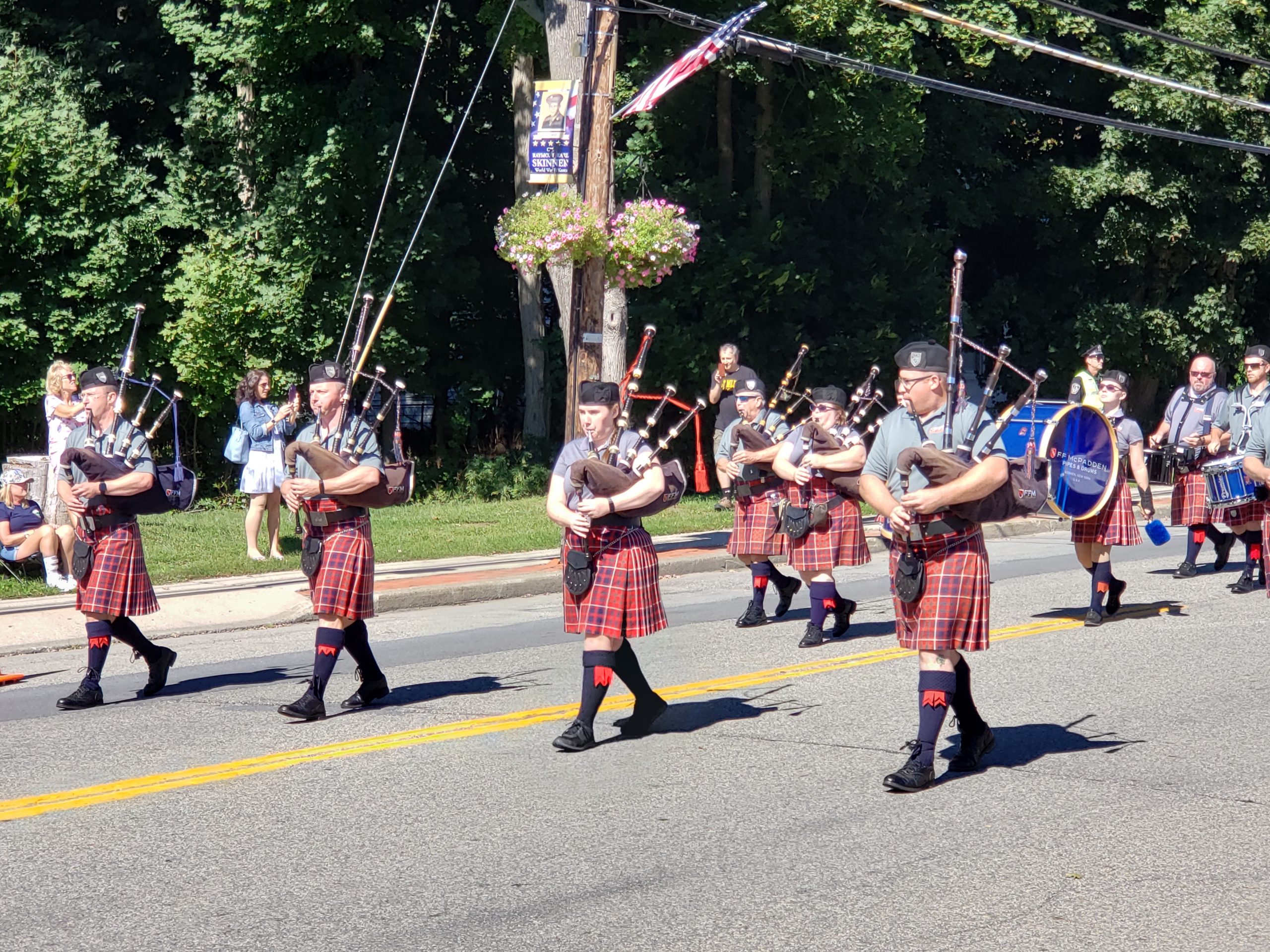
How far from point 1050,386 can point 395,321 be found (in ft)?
40.3

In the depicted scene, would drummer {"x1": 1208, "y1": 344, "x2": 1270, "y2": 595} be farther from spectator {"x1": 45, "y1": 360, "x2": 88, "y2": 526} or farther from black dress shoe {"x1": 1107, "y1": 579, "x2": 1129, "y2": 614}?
spectator {"x1": 45, "y1": 360, "x2": 88, "y2": 526}

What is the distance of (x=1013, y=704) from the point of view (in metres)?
Result: 8.43

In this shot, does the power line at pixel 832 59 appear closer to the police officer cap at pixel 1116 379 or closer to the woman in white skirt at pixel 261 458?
the police officer cap at pixel 1116 379

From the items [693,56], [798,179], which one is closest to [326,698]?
[693,56]

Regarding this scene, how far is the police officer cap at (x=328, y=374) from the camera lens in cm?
802

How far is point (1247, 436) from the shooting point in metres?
11.5

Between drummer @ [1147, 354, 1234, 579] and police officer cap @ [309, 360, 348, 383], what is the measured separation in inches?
327

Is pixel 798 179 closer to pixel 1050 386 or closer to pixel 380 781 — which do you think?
pixel 1050 386

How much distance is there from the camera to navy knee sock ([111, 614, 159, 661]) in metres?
8.87

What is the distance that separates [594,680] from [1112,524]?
5416 millimetres

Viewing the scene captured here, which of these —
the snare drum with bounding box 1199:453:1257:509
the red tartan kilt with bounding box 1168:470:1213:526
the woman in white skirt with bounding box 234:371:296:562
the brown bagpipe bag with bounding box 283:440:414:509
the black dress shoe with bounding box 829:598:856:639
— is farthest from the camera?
the woman in white skirt with bounding box 234:371:296:562

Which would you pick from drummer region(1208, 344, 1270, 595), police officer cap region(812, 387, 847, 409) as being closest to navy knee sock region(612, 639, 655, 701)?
police officer cap region(812, 387, 847, 409)

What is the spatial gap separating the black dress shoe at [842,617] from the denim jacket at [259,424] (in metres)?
6.80

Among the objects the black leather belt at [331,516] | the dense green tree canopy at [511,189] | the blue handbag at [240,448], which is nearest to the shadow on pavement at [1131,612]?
the black leather belt at [331,516]
